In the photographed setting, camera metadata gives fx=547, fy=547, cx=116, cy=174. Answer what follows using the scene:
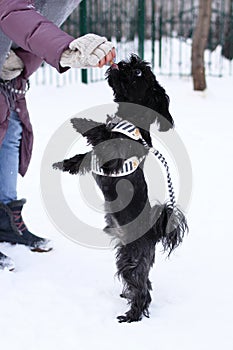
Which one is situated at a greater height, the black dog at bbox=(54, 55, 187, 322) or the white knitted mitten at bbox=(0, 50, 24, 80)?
the white knitted mitten at bbox=(0, 50, 24, 80)

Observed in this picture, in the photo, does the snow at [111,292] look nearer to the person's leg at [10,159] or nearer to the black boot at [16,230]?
the black boot at [16,230]

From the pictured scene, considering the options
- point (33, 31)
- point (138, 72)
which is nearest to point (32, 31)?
point (33, 31)

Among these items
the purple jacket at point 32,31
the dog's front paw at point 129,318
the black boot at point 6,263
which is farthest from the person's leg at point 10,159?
the dog's front paw at point 129,318

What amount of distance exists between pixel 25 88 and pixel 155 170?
34.6 inches

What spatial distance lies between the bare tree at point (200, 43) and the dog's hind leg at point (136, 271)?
5603mm

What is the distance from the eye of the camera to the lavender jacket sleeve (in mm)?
2076

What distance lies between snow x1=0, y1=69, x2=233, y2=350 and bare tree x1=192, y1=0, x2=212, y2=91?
11.6ft

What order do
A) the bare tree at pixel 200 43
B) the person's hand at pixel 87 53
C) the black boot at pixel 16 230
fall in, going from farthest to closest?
1. the bare tree at pixel 200 43
2. the black boot at pixel 16 230
3. the person's hand at pixel 87 53

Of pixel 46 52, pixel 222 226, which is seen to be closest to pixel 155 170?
pixel 222 226

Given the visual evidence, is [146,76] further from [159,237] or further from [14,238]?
[14,238]

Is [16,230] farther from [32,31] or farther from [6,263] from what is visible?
[32,31]

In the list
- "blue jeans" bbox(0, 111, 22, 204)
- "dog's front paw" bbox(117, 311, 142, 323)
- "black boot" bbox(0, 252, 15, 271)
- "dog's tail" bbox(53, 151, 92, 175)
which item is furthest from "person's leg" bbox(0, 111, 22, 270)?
"dog's front paw" bbox(117, 311, 142, 323)

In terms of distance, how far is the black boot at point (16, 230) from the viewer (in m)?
3.27

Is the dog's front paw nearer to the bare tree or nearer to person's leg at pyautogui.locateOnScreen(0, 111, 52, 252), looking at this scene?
person's leg at pyautogui.locateOnScreen(0, 111, 52, 252)
